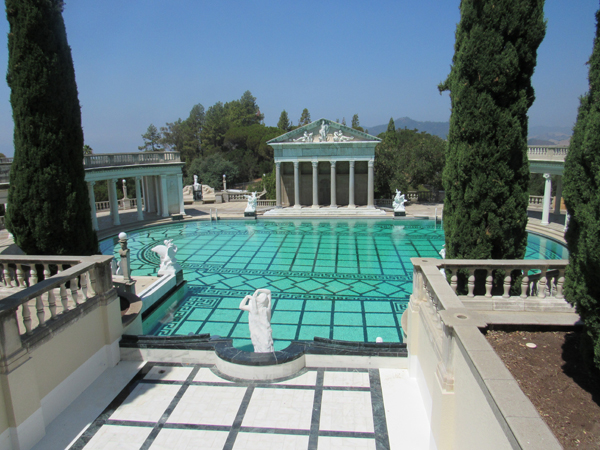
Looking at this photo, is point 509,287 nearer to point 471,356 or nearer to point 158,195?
point 471,356

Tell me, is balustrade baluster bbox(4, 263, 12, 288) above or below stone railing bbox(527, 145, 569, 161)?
below

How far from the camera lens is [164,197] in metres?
30.1

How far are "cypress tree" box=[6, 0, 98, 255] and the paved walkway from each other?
12.8 ft

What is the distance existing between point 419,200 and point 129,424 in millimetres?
34678

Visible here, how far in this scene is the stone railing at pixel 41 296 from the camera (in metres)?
5.01

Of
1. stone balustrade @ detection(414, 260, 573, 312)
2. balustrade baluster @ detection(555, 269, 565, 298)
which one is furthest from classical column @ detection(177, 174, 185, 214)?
balustrade baluster @ detection(555, 269, 565, 298)

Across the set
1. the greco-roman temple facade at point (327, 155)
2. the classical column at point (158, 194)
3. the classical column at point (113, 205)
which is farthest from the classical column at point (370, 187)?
the classical column at point (113, 205)

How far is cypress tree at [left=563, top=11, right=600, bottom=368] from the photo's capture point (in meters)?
4.03

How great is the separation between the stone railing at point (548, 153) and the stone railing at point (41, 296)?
2310 centimetres

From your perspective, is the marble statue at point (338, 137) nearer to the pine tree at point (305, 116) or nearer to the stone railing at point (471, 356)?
the stone railing at point (471, 356)

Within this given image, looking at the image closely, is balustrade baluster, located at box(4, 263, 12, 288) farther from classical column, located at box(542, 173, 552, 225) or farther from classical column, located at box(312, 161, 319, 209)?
classical column, located at box(312, 161, 319, 209)

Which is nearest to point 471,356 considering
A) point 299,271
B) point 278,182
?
point 299,271

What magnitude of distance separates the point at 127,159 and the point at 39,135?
64.3 ft

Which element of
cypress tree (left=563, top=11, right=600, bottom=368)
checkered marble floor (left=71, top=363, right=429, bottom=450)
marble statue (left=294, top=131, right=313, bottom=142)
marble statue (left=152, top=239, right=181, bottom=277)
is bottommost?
checkered marble floor (left=71, top=363, right=429, bottom=450)
